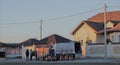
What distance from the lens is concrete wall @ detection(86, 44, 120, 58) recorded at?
5584 centimetres

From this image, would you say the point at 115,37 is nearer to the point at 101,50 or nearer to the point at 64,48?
the point at 101,50

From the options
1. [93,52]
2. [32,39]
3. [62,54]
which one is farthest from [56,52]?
[32,39]

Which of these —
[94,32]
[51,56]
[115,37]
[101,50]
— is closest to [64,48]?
[51,56]

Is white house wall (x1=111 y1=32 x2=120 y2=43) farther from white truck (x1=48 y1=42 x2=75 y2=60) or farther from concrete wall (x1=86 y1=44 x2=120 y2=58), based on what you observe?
white truck (x1=48 y1=42 x2=75 y2=60)

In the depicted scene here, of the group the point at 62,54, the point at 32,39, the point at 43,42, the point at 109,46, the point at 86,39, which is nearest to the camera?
the point at 62,54

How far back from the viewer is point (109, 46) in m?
56.1

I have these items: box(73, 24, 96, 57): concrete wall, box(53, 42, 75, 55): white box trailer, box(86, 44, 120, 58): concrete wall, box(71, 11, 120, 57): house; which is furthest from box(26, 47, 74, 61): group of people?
box(73, 24, 96, 57): concrete wall

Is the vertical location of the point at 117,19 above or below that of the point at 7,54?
above

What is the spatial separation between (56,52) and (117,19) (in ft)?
108

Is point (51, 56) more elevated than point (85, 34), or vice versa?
point (85, 34)

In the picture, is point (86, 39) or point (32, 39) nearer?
point (86, 39)

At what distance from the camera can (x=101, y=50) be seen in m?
57.2

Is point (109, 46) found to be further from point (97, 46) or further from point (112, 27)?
point (112, 27)

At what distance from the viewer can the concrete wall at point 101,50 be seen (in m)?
55.8
